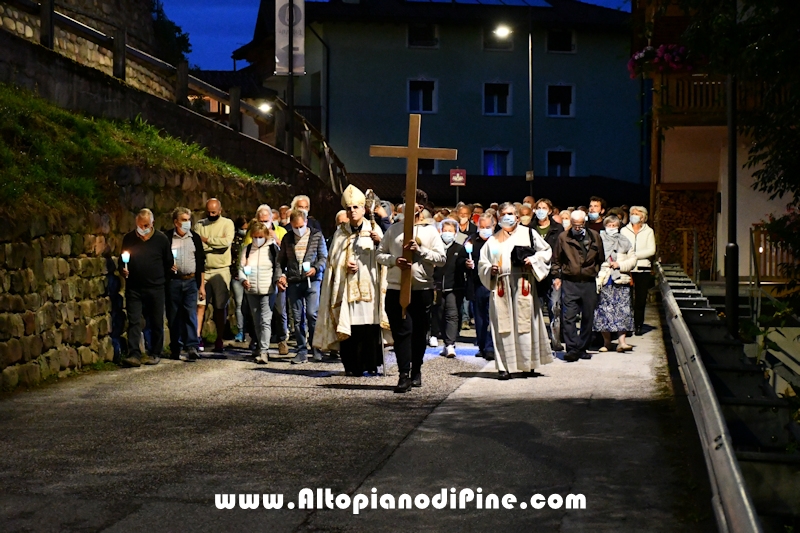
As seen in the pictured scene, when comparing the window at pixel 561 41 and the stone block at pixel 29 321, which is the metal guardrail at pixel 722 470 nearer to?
the stone block at pixel 29 321

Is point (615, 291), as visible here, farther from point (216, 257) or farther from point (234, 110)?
point (234, 110)

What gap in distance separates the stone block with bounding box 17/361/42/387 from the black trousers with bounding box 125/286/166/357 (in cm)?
202

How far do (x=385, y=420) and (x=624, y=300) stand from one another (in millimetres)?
7142

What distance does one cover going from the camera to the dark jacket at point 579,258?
50.8ft

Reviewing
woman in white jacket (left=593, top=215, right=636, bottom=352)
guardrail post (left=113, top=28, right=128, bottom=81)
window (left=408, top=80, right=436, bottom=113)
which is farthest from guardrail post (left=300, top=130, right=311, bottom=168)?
window (left=408, top=80, right=436, bottom=113)

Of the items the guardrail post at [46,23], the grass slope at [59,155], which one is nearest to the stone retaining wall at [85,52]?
the guardrail post at [46,23]

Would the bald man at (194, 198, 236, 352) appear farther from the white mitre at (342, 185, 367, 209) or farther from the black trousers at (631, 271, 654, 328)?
the black trousers at (631, 271, 654, 328)

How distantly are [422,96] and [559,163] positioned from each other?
21.9 feet

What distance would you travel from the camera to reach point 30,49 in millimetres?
16344

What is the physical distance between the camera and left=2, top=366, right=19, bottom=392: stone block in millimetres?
11734

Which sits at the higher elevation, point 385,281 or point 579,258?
point 579,258

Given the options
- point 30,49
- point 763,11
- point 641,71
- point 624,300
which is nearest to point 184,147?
point 30,49

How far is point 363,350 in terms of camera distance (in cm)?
1327

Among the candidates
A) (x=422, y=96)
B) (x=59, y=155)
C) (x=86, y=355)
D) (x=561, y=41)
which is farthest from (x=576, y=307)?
(x=561, y=41)
